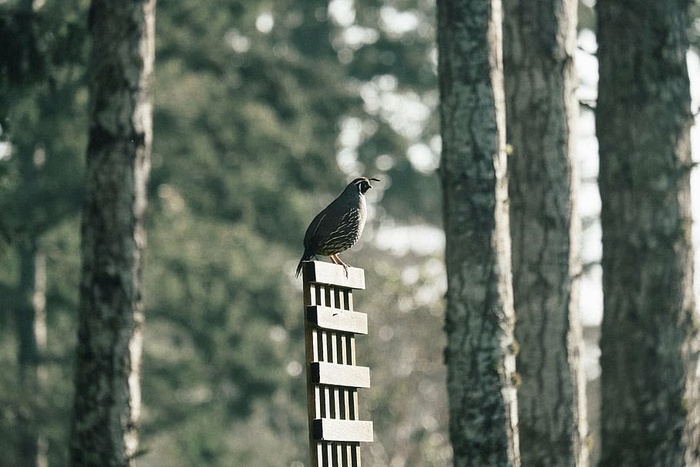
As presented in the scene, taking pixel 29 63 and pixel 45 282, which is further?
pixel 45 282

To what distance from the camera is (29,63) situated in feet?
45.1

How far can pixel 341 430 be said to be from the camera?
8.50m

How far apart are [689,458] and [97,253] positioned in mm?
4758

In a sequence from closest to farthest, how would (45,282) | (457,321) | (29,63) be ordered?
(457,321)
(29,63)
(45,282)

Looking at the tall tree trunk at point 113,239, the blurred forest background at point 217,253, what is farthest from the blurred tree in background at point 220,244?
the tall tree trunk at point 113,239

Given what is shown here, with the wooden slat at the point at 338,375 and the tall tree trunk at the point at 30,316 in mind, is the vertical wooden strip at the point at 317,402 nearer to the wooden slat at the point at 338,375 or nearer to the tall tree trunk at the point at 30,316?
the wooden slat at the point at 338,375

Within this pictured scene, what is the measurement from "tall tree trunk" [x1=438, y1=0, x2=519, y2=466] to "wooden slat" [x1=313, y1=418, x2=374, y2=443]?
0.78 metres

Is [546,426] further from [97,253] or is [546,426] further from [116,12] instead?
[116,12]

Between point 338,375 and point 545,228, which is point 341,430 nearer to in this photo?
point 338,375

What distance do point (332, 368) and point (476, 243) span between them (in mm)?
1480

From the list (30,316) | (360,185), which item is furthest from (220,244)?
(360,185)

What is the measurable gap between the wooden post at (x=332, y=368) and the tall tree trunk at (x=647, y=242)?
282cm

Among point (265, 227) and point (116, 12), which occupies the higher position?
point (265, 227)

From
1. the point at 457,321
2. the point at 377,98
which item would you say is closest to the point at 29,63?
the point at 457,321
